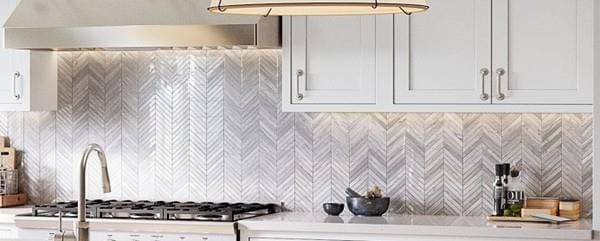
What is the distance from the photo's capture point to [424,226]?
5.21m

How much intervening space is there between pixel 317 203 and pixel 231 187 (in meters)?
0.45

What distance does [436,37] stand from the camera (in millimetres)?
5406

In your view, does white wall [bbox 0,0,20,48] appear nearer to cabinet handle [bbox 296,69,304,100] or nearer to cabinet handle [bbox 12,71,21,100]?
cabinet handle [bbox 12,71,21,100]

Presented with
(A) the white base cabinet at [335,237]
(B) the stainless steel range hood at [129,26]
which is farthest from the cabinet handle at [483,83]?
(B) the stainless steel range hood at [129,26]

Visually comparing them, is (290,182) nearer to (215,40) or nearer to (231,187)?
(231,187)

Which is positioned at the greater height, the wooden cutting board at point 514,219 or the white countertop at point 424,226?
the wooden cutting board at point 514,219

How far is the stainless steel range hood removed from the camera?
544cm

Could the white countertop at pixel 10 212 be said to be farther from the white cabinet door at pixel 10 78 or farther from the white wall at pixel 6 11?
the white wall at pixel 6 11

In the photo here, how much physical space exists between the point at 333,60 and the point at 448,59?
1.74ft

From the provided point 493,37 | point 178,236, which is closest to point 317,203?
point 178,236

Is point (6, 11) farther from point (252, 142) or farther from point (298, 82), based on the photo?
point (298, 82)

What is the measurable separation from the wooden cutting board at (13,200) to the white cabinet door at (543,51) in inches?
101

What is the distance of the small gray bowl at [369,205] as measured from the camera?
5.61m

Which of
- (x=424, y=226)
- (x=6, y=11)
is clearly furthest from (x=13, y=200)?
(x=424, y=226)
